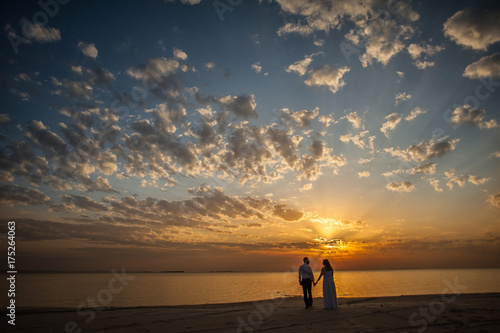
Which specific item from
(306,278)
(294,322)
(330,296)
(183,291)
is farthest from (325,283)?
(183,291)

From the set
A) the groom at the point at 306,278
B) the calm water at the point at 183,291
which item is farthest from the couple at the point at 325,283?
the calm water at the point at 183,291

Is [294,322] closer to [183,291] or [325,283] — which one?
[325,283]

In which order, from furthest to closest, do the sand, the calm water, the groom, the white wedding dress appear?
the calm water, the groom, the white wedding dress, the sand

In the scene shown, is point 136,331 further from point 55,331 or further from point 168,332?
point 55,331

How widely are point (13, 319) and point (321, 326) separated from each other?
47.7 ft

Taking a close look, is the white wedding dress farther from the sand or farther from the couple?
the sand

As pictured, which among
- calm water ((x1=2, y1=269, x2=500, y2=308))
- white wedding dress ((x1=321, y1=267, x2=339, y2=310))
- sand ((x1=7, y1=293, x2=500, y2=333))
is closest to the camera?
sand ((x1=7, y1=293, x2=500, y2=333))

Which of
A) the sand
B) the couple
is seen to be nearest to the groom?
the couple

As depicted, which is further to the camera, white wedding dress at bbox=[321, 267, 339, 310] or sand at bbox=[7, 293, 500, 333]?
white wedding dress at bbox=[321, 267, 339, 310]

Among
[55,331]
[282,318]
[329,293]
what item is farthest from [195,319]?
[329,293]

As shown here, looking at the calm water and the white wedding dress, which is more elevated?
the white wedding dress

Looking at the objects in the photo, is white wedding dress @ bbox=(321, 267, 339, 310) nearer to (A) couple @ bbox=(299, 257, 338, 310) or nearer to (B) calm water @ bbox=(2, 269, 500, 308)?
(A) couple @ bbox=(299, 257, 338, 310)

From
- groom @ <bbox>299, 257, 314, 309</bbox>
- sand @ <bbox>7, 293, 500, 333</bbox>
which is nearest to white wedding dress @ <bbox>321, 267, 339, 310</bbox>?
groom @ <bbox>299, 257, 314, 309</bbox>

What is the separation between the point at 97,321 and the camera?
36.7 feet
